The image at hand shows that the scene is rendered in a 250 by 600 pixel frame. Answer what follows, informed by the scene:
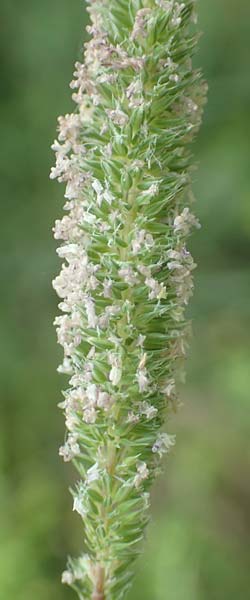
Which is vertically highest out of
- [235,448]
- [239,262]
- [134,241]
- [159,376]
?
[239,262]

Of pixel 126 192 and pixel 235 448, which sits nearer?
pixel 126 192

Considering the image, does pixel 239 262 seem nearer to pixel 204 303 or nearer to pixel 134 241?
pixel 204 303

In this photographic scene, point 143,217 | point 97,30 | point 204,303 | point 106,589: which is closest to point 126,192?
point 143,217

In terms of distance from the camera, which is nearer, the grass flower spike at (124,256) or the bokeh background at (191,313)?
the grass flower spike at (124,256)

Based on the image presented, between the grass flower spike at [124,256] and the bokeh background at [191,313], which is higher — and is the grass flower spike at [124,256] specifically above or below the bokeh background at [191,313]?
below

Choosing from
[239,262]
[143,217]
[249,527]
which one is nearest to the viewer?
[143,217]

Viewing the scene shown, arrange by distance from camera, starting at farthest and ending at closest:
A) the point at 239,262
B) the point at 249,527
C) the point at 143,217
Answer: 1. the point at 239,262
2. the point at 249,527
3. the point at 143,217
